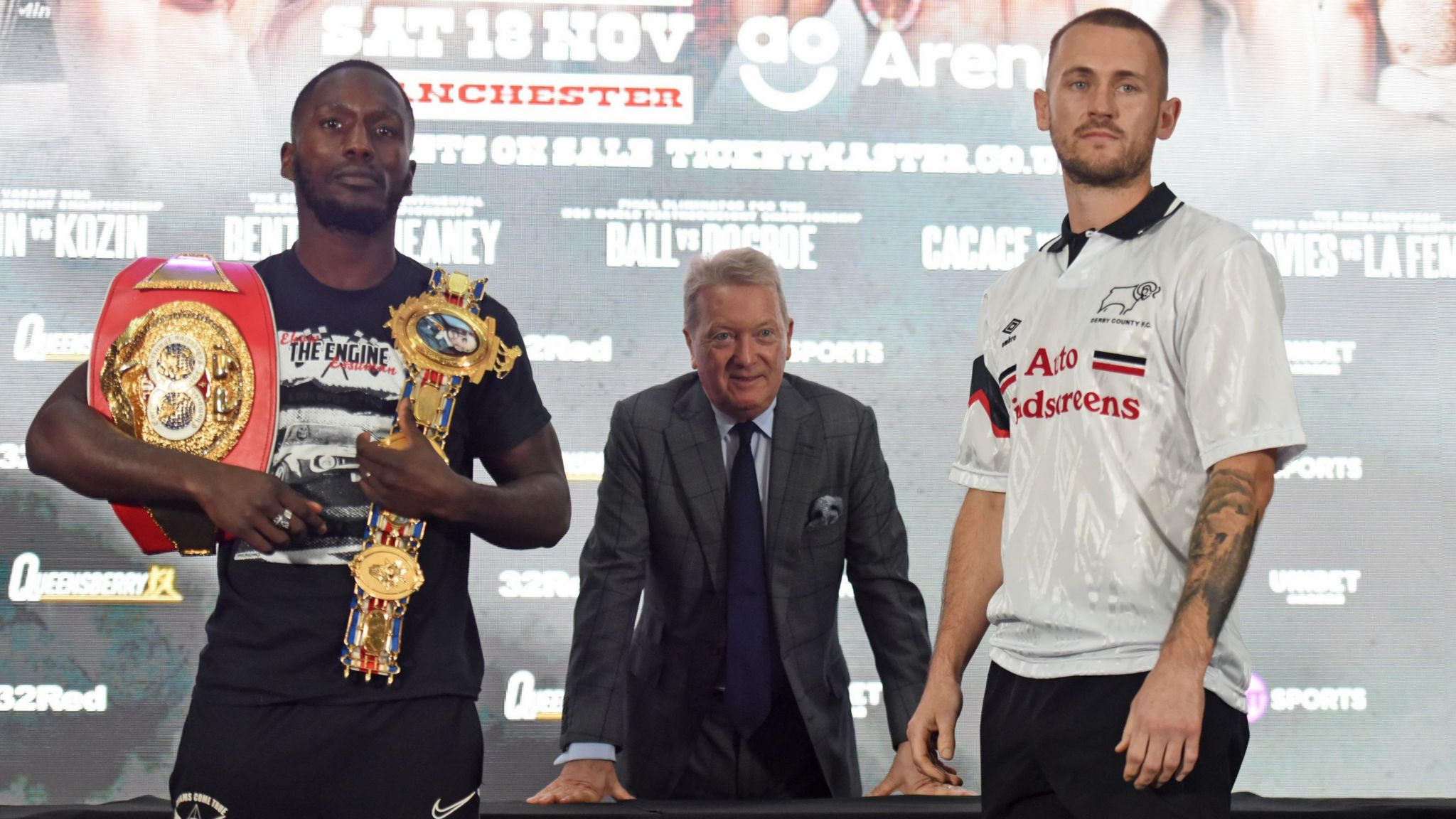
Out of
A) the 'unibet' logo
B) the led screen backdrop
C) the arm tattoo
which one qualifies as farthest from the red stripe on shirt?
the 'unibet' logo

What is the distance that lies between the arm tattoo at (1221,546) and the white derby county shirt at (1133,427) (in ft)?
0.13

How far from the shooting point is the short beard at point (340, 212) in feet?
5.56

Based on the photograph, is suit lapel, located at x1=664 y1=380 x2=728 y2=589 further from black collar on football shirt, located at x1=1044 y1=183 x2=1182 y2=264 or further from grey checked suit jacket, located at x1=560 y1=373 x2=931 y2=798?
black collar on football shirt, located at x1=1044 y1=183 x2=1182 y2=264

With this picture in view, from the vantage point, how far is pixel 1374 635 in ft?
11.6

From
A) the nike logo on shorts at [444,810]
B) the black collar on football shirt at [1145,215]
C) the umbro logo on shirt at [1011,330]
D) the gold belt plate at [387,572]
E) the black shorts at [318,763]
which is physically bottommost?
Result: the nike logo on shorts at [444,810]

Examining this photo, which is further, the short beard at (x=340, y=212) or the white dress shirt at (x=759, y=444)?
the white dress shirt at (x=759, y=444)

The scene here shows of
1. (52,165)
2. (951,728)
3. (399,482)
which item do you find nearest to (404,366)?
(399,482)

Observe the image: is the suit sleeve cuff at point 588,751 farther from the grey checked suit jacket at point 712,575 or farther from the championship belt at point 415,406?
the championship belt at point 415,406

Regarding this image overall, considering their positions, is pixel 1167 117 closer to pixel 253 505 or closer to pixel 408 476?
pixel 408 476

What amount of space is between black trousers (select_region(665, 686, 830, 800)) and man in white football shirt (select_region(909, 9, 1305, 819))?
0.81 m

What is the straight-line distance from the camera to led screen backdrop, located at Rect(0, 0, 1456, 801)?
348cm

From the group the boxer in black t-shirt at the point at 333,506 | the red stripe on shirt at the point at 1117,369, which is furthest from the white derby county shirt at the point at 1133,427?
the boxer in black t-shirt at the point at 333,506

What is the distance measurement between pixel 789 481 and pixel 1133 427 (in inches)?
43.5

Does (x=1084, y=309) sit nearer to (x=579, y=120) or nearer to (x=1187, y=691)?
(x=1187, y=691)
